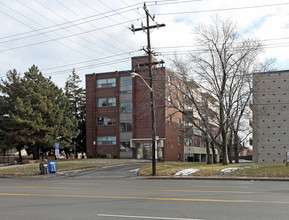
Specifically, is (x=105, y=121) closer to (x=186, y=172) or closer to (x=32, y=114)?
(x=32, y=114)

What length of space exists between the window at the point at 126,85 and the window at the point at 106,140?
759 cm

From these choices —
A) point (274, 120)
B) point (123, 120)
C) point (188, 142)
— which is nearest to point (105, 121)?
point (123, 120)

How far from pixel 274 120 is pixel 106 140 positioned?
81.9ft

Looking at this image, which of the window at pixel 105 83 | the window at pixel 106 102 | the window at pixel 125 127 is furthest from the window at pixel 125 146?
the window at pixel 105 83

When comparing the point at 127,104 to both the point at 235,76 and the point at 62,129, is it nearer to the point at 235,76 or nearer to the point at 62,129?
the point at 62,129

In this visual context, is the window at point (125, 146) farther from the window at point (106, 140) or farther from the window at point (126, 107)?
the window at point (126, 107)

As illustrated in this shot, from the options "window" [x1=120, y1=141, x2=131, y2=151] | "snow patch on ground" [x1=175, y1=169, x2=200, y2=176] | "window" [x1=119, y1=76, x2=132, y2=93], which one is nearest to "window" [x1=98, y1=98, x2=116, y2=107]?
"window" [x1=119, y1=76, x2=132, y2=93]

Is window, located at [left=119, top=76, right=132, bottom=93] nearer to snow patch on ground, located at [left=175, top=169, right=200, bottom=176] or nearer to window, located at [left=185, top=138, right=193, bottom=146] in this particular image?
window, located at [left=185, top=138, right=193, bottom=146]

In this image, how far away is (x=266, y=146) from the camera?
43.0 metres

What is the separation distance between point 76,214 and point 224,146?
2476 cm

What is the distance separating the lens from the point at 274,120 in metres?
42.7

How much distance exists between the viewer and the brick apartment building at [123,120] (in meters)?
50.0

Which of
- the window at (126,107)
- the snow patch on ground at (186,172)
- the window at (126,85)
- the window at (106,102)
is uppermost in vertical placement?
the window at (126,85)

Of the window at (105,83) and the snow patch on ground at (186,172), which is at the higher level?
the window at (105,83)
